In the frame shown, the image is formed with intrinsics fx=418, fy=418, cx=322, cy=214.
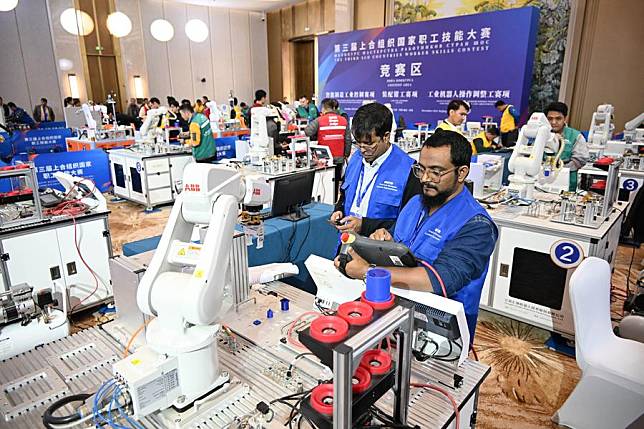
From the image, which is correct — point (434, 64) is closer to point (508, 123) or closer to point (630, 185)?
point (508, 123)

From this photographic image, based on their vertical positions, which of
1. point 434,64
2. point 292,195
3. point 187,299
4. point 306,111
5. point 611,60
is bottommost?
point 292,195

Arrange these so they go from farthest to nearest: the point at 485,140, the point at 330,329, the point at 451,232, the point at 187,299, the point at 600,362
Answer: the point at 485,140 → the point at 600,362 → the point at 451,232 → the point at 187,299 → the point at 330,329

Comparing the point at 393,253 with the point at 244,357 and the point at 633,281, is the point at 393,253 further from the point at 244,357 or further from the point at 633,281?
the point at 633,281

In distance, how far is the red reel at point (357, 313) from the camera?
86cm

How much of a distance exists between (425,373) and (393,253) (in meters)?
0.40

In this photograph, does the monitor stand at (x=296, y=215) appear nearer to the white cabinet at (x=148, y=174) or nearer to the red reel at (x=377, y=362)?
the red reel at (x=377, y=362)

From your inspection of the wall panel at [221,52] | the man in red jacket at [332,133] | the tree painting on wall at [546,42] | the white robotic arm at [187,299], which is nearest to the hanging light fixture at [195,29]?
the wall panel at [221,52]

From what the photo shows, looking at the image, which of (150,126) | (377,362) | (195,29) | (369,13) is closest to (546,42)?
(369,13)

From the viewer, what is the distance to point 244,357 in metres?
1.41

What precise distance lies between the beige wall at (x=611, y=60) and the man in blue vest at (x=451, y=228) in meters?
8.36

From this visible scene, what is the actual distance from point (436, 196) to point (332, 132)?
453 cm

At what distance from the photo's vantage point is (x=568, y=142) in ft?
14.4

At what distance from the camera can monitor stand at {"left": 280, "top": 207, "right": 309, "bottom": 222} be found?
3334mm

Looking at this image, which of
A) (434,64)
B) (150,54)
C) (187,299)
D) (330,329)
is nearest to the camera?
(330,329)
